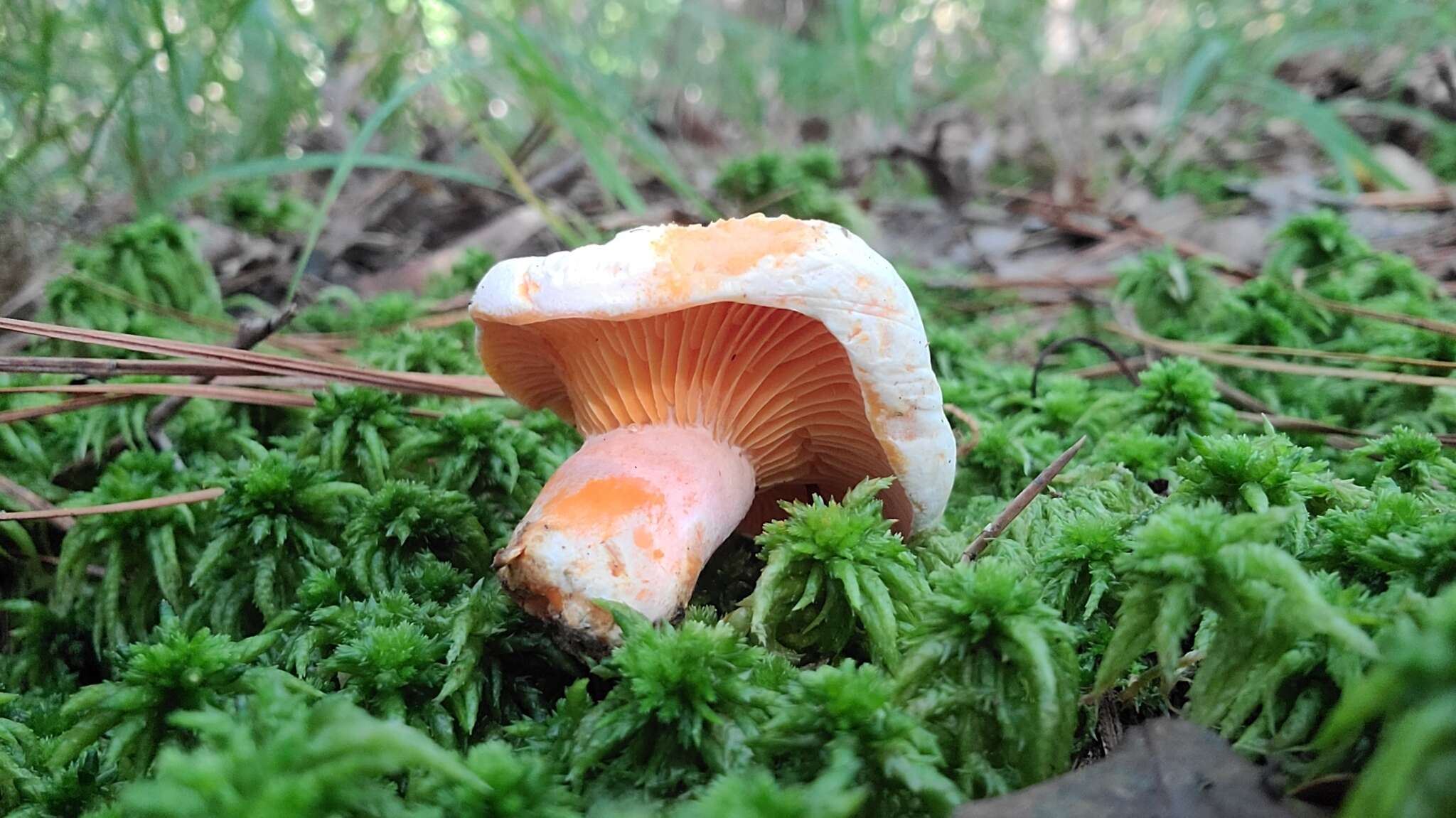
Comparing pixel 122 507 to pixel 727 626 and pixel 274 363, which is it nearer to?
pixel 274 363

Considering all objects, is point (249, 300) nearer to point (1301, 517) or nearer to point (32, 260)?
point (32, 260)

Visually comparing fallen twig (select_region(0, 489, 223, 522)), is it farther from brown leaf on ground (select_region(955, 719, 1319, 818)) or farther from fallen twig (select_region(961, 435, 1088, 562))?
brown leaf on ground (select_region(955, 719, 1319, 818))

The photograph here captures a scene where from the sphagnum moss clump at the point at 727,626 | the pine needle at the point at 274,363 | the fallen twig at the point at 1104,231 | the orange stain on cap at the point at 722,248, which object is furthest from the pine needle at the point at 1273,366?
the pine needle at the point at 274,363

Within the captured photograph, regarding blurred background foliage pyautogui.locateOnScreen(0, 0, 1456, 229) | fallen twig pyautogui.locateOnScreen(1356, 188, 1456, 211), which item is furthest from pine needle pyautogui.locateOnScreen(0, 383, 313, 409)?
fallen twig pyautogui.locateOnScreen(1356, 188, 1456, 211)

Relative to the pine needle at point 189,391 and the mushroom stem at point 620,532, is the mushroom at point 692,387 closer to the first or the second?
the mushroom stem at point 620,532

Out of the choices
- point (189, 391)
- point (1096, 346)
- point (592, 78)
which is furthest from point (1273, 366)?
point (592, 78)

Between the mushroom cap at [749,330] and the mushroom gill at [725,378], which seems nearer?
the mushroom cap at [749,330]
